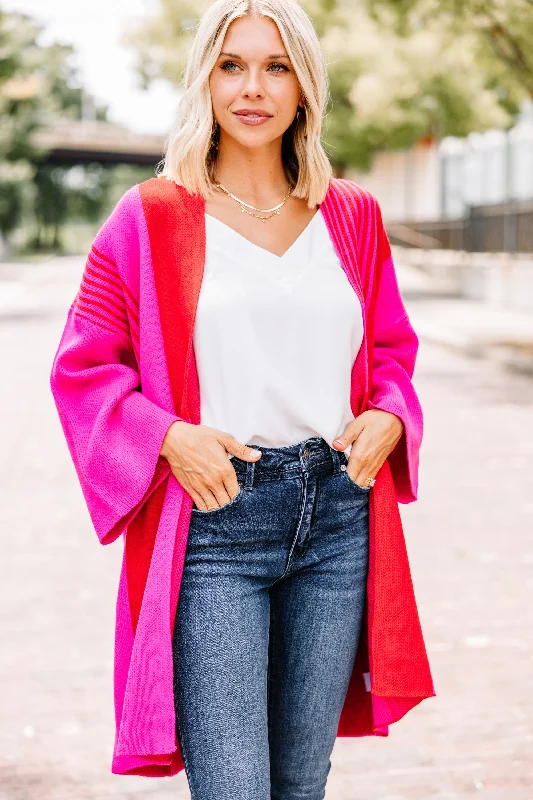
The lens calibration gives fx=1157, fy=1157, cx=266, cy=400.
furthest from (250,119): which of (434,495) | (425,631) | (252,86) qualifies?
(434,495)

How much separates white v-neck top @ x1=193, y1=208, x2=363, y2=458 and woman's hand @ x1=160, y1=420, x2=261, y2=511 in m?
0.05

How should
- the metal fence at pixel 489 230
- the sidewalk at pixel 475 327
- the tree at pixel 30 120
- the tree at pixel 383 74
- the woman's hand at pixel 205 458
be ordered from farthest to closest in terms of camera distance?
the tree at pixel 30 120 < the metal fence at pixel 489 230 < the tree at pixel 383 74 < the sidewalk at pixel 475 327 < the woman's hand at pixel 205 458

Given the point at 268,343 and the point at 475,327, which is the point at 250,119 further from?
the point at 475,327

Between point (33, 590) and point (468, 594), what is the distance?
6.80ft

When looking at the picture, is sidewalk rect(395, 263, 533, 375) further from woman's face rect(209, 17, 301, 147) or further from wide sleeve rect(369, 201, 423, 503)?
woman's face rect(209, 17, 301, 147)

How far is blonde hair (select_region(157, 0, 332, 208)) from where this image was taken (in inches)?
87.3

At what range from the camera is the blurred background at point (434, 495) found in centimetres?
381

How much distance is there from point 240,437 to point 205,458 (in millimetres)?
99

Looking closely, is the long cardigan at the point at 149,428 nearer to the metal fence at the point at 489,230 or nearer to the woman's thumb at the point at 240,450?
the woman's thumb at the point at 240,450

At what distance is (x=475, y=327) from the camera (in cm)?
1798

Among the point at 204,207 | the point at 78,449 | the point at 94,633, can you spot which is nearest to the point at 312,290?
the point at 204,207

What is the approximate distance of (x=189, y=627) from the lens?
2.16 meters

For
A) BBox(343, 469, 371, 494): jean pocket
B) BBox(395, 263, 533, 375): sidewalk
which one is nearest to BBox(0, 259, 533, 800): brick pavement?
BBox(343, 469, 371, 494): jean pocket

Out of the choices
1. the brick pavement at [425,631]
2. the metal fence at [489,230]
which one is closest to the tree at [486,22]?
the brick pavement at [425,631]
